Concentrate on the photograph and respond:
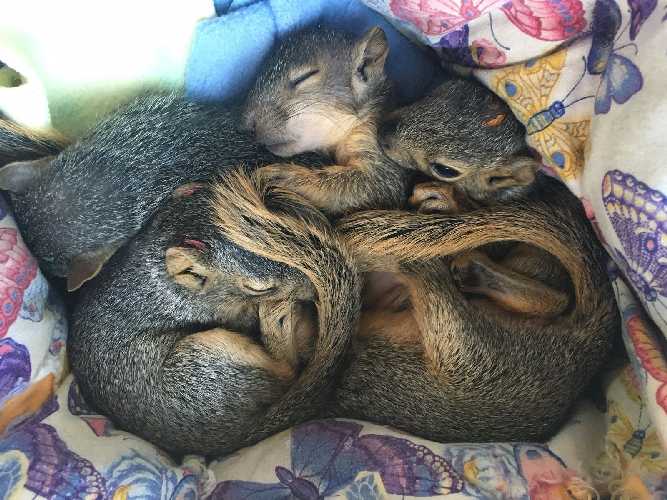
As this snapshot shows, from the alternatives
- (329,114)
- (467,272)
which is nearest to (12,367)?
(329,114)

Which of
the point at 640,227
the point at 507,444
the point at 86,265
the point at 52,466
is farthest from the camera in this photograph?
the point at 86,265

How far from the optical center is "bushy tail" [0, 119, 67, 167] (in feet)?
4.49

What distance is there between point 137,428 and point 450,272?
0.79 m

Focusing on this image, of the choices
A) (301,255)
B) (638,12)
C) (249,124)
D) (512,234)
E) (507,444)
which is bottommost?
(507,444)

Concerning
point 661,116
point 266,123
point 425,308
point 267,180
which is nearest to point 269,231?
point 267,180

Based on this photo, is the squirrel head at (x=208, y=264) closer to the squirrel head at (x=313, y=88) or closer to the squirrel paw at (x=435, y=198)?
the squirrel head at (x=313, y=88)

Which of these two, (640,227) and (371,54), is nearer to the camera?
(640,227)

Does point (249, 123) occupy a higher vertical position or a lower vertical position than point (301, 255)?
higher

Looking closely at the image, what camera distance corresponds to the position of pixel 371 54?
1.38m

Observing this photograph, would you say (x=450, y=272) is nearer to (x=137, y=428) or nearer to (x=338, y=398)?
(x=338, y=398)

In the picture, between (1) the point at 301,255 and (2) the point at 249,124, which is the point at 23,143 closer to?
(2) the point at 249,124

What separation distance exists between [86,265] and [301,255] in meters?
0.49

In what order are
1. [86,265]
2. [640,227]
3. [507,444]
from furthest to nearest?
[86,265], [507,444], [640,227]

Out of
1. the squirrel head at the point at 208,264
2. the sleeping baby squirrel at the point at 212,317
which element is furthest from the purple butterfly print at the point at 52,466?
the squirrel head at the point at 208,264
